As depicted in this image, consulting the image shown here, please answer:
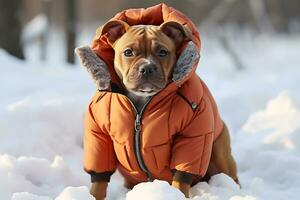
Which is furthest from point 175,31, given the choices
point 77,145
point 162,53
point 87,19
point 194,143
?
point 87,19

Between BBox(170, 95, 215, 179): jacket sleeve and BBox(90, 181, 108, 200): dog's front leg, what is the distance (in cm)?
48

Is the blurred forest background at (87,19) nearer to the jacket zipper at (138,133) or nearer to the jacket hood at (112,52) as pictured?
the jacket hood at (112,52)

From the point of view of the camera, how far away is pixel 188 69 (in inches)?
136

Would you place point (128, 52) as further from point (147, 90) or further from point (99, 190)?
point (99, 190)

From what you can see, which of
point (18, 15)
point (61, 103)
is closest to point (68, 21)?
point (18, 15)

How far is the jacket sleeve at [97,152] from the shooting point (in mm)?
3684

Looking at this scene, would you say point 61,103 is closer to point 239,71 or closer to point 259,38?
point 239,71

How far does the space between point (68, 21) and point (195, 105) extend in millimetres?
7992

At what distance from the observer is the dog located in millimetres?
3502

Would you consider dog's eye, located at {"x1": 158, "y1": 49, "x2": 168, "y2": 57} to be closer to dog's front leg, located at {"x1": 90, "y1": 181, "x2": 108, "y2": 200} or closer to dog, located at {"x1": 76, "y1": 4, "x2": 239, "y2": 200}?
dog, located at {"x1": 76, "y1": 4, "x2": 239, "y2": 200}

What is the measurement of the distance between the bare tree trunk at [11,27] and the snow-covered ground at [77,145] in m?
→ 2.84

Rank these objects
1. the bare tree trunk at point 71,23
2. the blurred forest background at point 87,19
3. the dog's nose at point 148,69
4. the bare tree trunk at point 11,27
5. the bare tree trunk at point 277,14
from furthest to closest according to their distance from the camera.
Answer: the bare tree trunk at point 277,14 → the bare tree trunk at point 71,23 → the blurred forest background at point 87,19 → the bare tree trunk at point 11,27 → the dog's nose at point 148,69

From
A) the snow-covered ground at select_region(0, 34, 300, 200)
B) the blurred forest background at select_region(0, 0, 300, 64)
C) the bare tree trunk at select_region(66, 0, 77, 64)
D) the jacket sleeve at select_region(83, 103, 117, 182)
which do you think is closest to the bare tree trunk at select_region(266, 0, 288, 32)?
the blurred forest background at select_region(0, 0, 300, 64)

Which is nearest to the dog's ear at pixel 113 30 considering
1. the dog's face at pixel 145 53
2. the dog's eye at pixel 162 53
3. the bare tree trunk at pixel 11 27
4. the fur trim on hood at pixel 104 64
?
the dog's face at pixel 145 53
